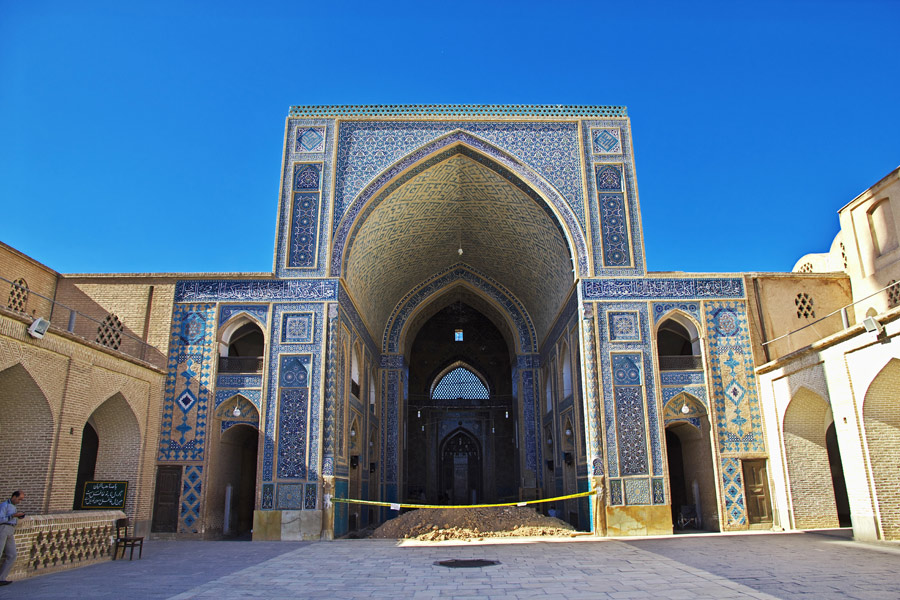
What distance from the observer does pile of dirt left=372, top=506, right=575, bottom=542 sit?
12.0m

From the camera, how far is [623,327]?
13.0 meters

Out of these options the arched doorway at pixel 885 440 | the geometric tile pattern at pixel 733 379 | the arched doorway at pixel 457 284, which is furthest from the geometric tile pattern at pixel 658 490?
the arched doorway at pixel 885 440

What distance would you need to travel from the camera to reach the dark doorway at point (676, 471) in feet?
50.5

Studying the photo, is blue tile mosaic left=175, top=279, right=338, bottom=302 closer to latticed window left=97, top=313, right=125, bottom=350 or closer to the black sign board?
latticed window left=97, top=313, right=125, bottom=350

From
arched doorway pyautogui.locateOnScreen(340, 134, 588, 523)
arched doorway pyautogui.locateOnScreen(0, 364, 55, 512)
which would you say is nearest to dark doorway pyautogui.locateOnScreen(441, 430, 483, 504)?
arched doorway pyautogui.locateOnScreen(340, 134, 588, 523)

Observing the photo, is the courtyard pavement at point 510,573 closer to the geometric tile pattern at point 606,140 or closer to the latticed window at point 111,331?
the latticed window at point 111,331

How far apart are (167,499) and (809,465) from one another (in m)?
11.6

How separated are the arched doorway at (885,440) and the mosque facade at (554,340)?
1.12 feet

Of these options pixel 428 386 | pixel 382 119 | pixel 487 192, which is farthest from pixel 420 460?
pixel 382 119

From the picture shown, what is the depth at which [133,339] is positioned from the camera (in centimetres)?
1302

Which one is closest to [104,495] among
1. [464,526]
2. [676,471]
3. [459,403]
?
[464,526]

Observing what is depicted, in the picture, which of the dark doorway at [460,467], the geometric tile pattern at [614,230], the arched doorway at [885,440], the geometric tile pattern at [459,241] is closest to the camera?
the arched doorway at [885,440]

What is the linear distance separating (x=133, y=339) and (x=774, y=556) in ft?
37.4

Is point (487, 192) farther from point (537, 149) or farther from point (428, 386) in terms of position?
point (428, 386)
